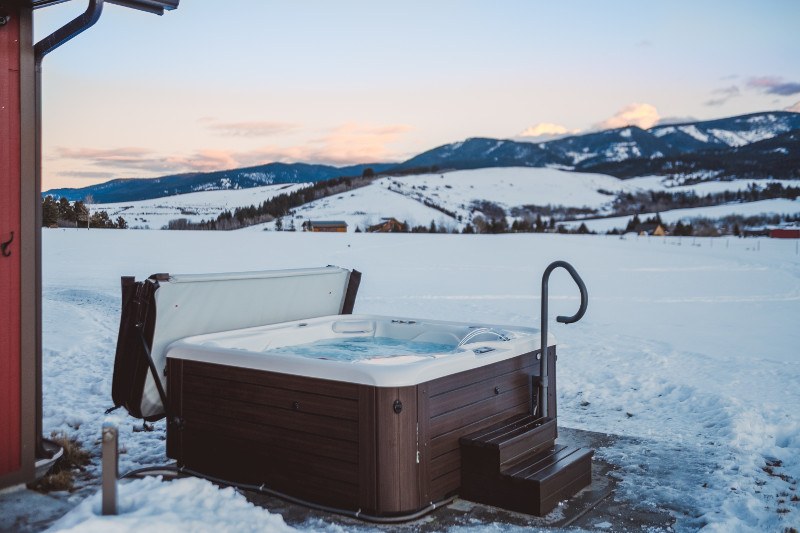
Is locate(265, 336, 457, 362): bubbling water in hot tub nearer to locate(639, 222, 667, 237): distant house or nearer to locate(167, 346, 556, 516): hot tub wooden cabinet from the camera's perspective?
locate(167, 346, 556, 516): hot tub wooden cabinet

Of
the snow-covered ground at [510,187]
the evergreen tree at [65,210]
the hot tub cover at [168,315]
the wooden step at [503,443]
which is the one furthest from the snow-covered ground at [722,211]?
the wooden step at [503,443]

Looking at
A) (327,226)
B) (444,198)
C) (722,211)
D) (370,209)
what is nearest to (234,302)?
(327,226)

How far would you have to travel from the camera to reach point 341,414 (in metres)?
3.18

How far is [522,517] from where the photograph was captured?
10.5 ft

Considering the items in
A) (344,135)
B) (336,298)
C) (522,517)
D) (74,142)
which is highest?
(344,135)

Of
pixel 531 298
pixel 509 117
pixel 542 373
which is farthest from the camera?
pixel 509 117

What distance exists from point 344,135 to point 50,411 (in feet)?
22.8

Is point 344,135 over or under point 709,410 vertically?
over

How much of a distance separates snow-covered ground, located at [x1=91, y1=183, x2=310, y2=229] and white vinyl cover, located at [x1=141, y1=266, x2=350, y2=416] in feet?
41.3

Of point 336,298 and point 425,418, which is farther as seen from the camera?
point 336,298

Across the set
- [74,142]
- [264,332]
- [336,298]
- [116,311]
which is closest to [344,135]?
[116,311]

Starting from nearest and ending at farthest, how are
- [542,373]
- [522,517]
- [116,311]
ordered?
[522,517] < [542,373] < [116,311]

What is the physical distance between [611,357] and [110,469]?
5131mm

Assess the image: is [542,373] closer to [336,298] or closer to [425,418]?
[425,418]
